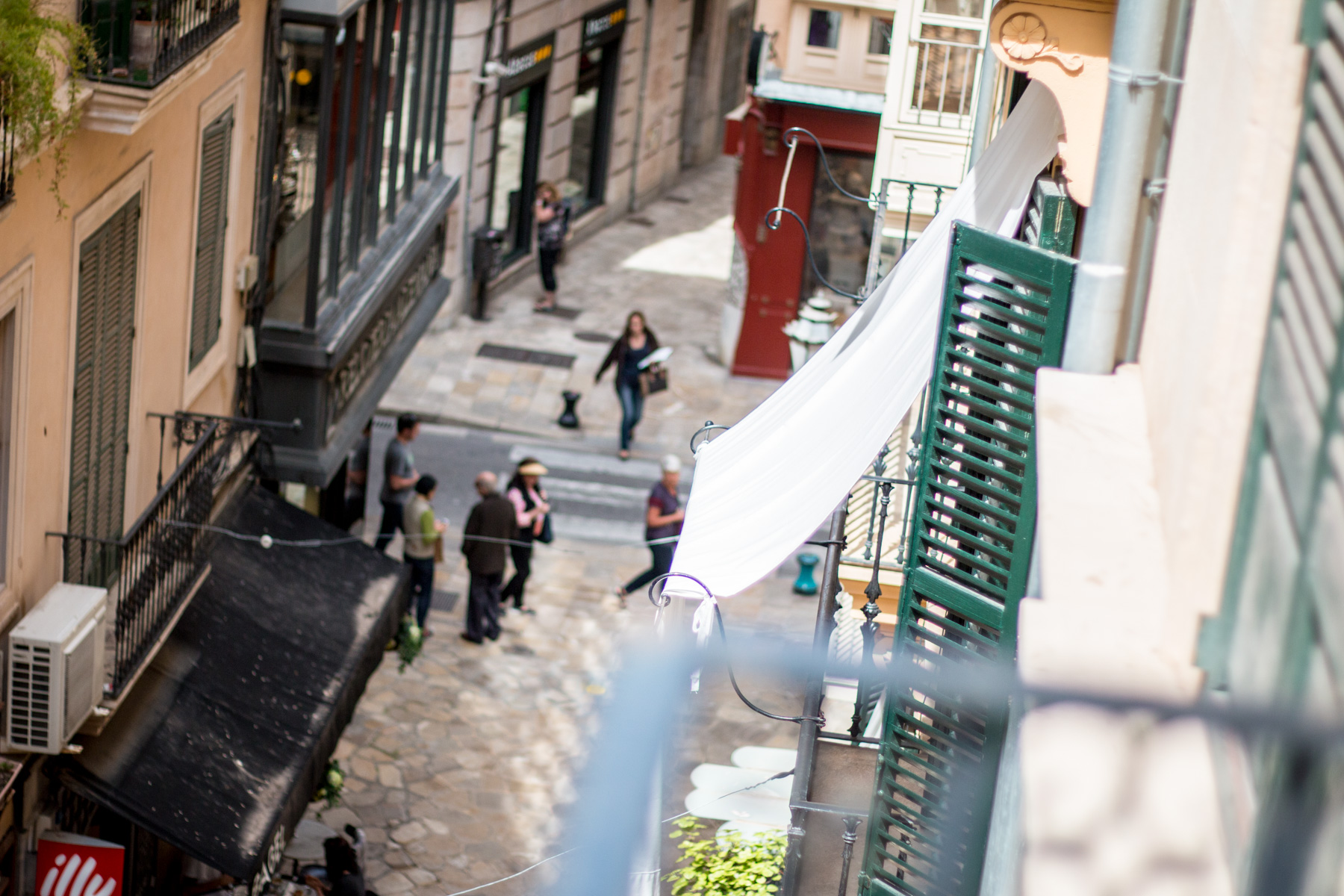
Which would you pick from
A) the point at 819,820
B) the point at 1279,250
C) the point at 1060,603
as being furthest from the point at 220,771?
the point at 1279,250

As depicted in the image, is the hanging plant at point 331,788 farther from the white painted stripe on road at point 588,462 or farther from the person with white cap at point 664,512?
the white painted stripe on road at point 588,462

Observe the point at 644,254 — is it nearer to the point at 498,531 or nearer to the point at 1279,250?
the point at 498,531

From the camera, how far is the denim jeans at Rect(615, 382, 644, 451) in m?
21.9

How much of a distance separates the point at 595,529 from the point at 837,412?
12.7m

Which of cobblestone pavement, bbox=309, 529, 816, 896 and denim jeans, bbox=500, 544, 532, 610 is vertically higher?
denim jeans, bbox=500, 544, 532, 610

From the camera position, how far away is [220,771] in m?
11.3

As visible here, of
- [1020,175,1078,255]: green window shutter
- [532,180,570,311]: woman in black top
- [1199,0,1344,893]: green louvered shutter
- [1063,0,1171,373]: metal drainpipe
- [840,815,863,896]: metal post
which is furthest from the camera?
[532,180,570,311]: woman in black top

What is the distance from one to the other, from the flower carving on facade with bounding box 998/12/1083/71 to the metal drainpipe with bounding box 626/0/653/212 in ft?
88.9

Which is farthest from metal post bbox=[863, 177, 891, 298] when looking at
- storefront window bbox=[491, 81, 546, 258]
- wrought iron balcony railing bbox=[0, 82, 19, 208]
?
storefront window bbox=[491, 81, 546, 258]

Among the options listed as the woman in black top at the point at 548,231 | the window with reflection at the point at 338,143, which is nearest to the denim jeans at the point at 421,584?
the window with reflection at the point at 338,143

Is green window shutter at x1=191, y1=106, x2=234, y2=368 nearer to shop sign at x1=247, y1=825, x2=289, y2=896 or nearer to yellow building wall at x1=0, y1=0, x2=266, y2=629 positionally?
yellow building wall at x1=0, y1=0, x2=266, y2=629

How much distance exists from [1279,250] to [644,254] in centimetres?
2881

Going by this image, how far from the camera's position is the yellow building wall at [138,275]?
996 centimetres

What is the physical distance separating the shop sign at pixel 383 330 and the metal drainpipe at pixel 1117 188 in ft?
36.4
